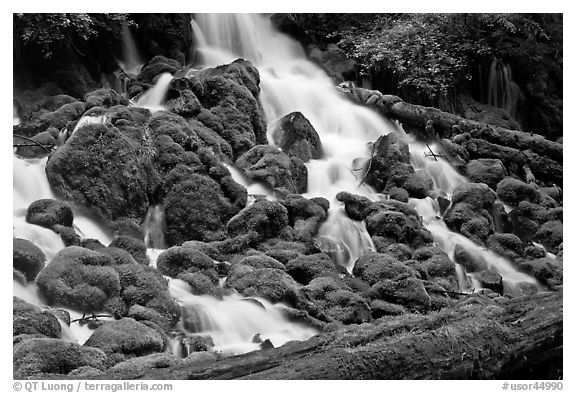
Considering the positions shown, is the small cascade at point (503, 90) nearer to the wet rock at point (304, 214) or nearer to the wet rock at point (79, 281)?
the wet rock at point (304, 214)

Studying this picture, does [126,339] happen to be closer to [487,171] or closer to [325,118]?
[325,118]

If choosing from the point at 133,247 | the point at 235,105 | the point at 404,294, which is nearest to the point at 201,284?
the point at 133,247

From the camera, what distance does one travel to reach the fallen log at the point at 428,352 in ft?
16.7

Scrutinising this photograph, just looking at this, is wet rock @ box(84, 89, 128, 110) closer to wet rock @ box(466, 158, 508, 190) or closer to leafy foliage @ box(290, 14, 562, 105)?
leafy foliage @ box(290, 14, 562, 105)

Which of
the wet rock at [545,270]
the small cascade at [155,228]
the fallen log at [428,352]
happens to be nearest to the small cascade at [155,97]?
the small cascade at [155,228]

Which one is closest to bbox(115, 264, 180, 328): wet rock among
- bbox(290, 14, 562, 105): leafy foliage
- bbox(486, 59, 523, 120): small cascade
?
bbox(290, 14, 562, 105): leafy foliage

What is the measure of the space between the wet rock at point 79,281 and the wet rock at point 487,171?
748 centimetres

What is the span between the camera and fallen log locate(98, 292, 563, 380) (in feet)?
16.7

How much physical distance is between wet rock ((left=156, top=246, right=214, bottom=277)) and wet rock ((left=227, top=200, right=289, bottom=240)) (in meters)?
1.10

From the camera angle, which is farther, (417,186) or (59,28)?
(417,186)

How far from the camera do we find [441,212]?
11117 millimetres

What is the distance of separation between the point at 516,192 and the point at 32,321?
868 centimetres

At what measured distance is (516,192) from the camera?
11.9 m
